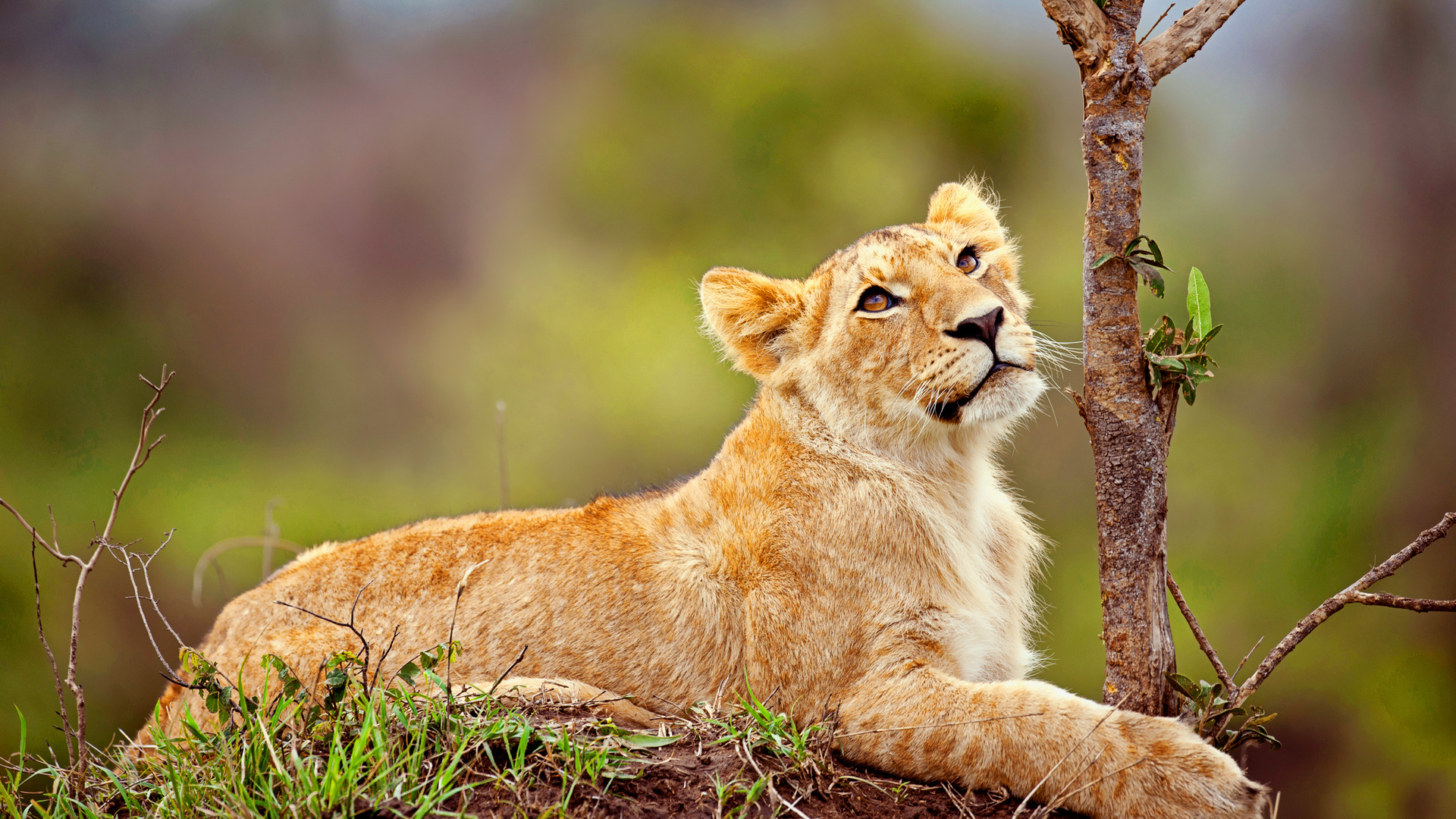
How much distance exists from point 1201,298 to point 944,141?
1132 centimetres

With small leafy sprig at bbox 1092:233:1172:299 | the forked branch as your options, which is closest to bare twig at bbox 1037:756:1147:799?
the forked branch

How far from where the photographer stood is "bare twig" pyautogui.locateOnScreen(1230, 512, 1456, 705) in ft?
12.1

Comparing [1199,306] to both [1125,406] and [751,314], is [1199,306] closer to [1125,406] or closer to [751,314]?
[1125,406]

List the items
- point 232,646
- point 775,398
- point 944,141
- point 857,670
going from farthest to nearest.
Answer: point 944,141 < point 775,398 < point 232,646 < point 857,670

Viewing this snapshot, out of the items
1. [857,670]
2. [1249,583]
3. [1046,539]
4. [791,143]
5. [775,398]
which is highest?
[791,143]

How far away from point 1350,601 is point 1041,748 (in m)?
1.42

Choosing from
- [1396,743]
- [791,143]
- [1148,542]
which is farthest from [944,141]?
[1148,542]

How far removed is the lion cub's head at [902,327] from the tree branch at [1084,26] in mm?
1162

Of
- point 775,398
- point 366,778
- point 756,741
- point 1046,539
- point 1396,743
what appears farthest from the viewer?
point 1396,743

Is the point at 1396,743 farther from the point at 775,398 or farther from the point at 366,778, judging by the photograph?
the point at 366,778

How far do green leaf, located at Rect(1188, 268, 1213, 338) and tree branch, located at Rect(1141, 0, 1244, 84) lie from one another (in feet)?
2.86

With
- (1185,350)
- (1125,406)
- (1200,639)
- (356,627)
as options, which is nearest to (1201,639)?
(1200,639)

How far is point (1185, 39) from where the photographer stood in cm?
396

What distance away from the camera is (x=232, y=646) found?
4.65 metres
